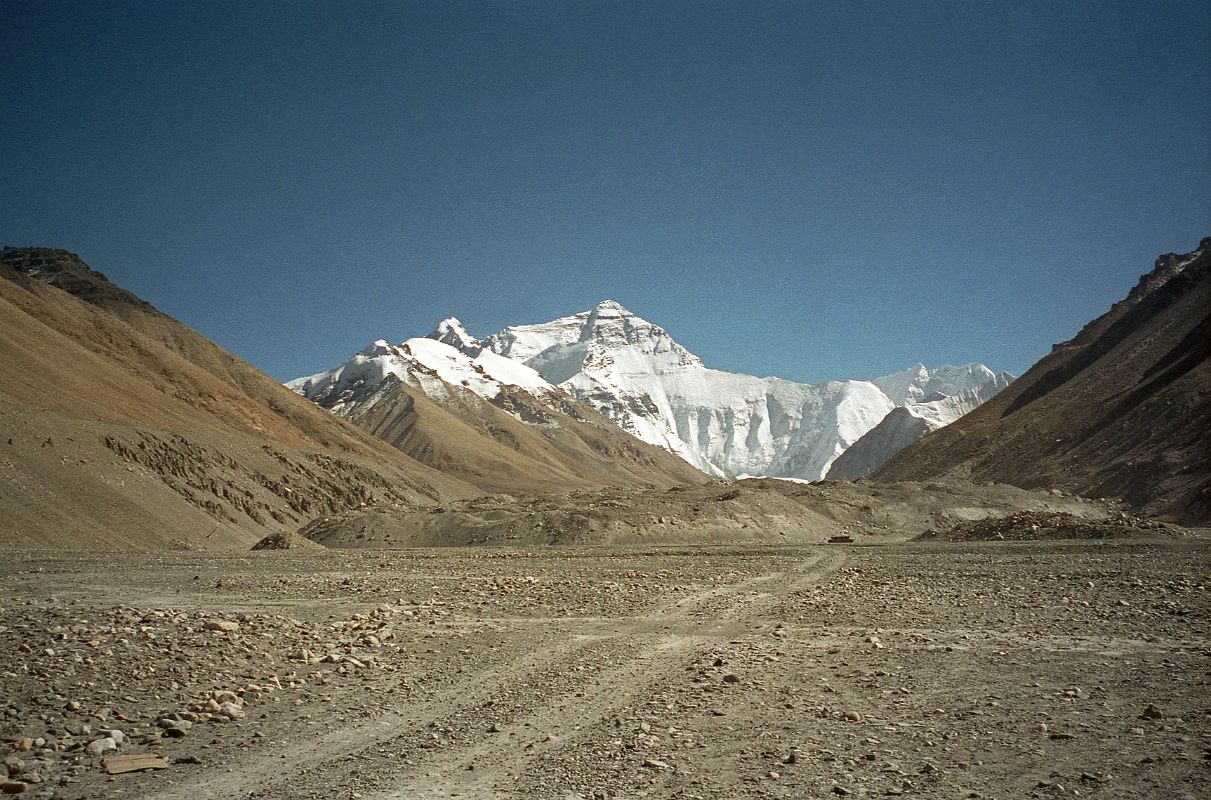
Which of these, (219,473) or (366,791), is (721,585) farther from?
(219,473)

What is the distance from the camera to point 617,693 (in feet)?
39.6

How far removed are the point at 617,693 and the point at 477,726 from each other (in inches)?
90.4

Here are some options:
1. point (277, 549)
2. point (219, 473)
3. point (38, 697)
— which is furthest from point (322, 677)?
point (219, 473)

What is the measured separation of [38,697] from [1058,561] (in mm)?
27975

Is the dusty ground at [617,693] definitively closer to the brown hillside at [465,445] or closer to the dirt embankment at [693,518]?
the dirt embankment at [693,518]

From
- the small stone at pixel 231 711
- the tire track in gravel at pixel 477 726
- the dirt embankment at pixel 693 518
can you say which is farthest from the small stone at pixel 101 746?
the dirt embankment at pixel 693 518

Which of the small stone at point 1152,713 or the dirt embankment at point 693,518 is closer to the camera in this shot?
the small stone at point 1152,713

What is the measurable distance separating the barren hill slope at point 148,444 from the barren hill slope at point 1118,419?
205 feet

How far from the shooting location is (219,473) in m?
68.7

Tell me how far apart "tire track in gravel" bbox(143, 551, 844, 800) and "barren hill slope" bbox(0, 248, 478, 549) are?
37009mm

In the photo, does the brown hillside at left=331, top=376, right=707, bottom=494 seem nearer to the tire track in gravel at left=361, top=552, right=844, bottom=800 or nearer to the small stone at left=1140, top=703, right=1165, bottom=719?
the tire track in gravel at left=361, top=552, right=844, bottom=800

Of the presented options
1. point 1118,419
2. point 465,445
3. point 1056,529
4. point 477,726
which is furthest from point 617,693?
point 465,445

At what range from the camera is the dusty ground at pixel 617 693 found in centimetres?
865

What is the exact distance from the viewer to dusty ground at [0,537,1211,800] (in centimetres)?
865
